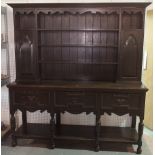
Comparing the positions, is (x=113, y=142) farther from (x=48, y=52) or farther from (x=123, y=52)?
(x=48, y=52)

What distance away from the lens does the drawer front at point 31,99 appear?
2.65 metres

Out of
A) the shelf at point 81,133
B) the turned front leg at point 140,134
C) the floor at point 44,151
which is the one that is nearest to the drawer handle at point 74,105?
the shelf at point 81,133

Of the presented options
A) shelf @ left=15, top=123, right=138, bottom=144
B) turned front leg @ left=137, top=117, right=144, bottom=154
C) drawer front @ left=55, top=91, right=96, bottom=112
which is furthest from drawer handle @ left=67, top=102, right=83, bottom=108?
turned front leg @ left=137, top=117, right=144, bottom=154

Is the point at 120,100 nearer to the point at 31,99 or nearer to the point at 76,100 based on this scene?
the point at 76,100

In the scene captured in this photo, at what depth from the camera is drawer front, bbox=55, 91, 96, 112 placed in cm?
259

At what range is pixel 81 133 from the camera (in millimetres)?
2912

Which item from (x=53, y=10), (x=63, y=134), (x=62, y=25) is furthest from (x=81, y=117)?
(x=53, y=10)

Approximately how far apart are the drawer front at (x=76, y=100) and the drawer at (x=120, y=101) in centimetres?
15

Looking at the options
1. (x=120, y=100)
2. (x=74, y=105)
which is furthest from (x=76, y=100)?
(x=120, y=100)

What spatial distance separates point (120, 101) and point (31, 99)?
3.68 feet

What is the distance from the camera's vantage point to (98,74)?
3.02 metres

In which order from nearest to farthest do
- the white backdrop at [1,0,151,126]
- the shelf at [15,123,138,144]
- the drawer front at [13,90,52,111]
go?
the drawer front at [13,90,52,111], the shelf at [15,123,138,144], the white backdrop at [1,0,151,126]

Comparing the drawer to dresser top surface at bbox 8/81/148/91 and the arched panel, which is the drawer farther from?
the arched panel

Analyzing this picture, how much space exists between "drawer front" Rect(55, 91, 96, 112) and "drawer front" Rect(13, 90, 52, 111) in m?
0.16
